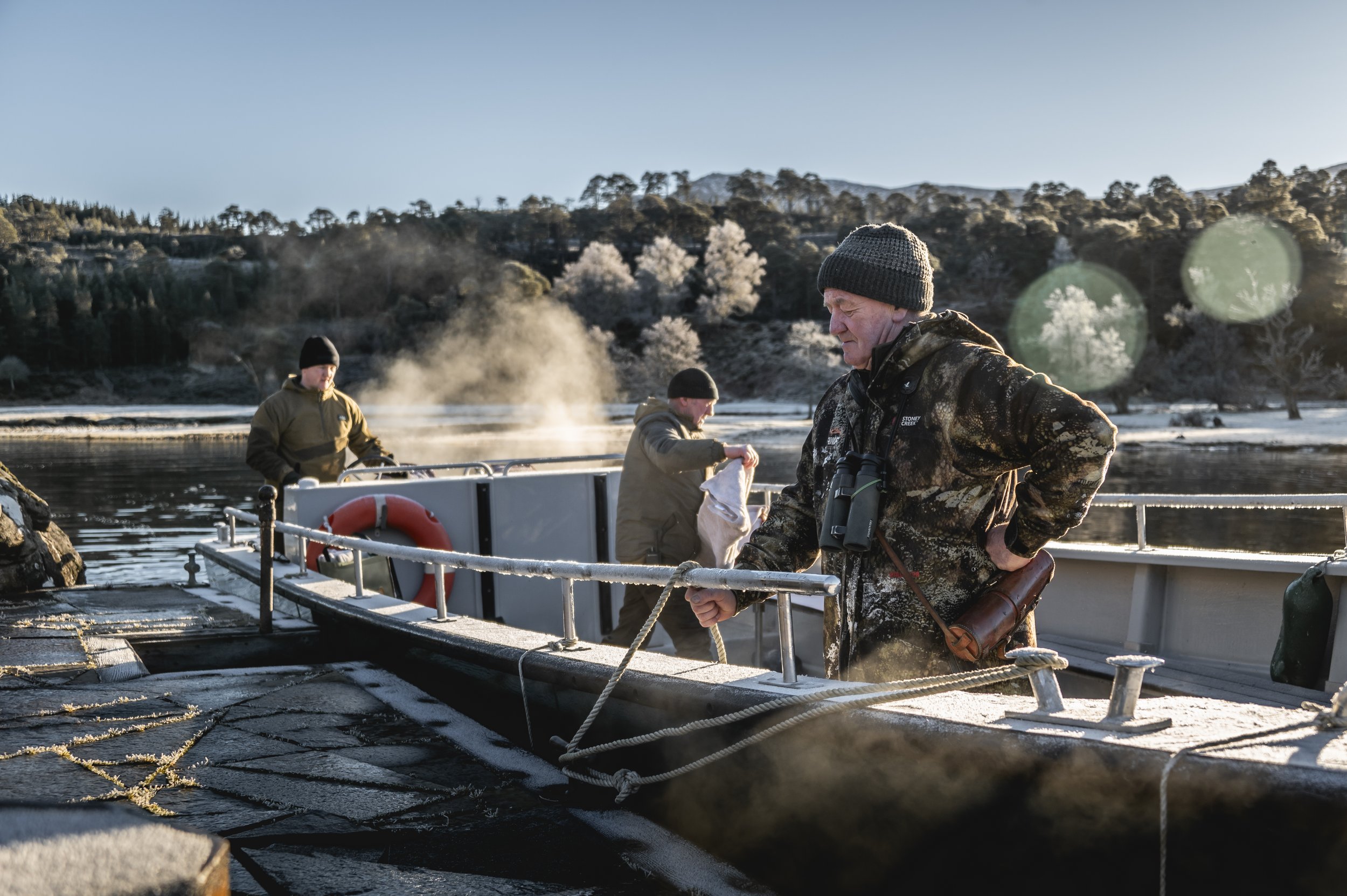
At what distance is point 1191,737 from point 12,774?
359 cm

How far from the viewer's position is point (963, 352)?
2662 millimetres

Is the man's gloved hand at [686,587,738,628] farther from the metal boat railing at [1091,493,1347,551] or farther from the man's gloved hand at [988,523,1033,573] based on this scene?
the metal boat railing at [1091,493,1347,551]

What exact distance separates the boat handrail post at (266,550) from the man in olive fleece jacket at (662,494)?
197 cm

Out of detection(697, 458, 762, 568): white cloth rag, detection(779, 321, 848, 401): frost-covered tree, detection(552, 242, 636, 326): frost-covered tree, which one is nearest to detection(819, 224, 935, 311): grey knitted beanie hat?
detection(697, 458, 762, 568): white cloth rag

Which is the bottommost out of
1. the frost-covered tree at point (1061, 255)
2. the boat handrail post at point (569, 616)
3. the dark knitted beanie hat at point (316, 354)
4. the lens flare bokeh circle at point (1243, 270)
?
the boat handrail post at point (569, 616)

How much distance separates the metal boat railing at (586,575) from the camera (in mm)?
2588

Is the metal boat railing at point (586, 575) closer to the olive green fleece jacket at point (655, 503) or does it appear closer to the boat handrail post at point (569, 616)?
the boat handrail post at point (569, 616)

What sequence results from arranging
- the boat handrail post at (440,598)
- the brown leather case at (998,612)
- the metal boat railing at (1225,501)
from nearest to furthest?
1. the brown leather case at (998,612)
2. the boat handrail post at (440,598)
3. the metal boat railing at (1225,501)

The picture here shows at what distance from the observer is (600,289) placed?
9669 centimetres

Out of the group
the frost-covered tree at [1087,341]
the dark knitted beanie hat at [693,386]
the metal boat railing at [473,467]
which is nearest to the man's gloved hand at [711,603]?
the dark knitted beanie hat at [693,386]

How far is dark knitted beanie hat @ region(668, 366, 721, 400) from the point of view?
5.87 meters

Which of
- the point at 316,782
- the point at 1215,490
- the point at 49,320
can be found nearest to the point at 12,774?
the point at 316,782

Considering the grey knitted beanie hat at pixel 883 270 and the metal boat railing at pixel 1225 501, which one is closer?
the grey knitted beanie hat at pixel 883 270

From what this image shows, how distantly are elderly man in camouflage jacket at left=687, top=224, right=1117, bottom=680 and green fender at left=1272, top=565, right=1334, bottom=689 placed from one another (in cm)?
234
